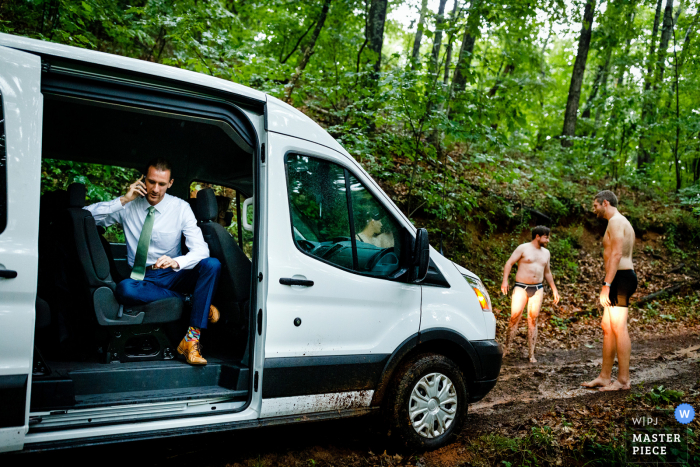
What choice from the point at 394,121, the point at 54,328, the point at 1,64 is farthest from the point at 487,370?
the point at 394,121

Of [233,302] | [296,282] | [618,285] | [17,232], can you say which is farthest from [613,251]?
[17,232]

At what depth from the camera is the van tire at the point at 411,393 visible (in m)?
3.41

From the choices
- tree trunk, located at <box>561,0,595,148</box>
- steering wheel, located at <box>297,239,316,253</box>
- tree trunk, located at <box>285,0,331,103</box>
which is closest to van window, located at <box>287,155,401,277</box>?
steering wheel, located at <box>297,239,316,253</box>

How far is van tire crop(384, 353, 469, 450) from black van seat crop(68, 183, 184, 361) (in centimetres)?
183

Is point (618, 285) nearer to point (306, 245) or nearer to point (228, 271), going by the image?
point (306, 245)

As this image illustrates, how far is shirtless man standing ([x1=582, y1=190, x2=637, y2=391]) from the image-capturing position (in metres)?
5.24

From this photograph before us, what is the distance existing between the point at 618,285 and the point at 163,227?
484 cm

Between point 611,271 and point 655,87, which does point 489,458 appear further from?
point 655,87

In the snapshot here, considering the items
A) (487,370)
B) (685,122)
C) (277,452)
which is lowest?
(277,452)

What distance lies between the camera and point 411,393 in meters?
3.48

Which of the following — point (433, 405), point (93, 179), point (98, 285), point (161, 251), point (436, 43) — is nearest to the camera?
point (98, 285)

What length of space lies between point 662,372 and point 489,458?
4073mm

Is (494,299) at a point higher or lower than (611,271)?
lower

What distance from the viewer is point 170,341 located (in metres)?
3.52
